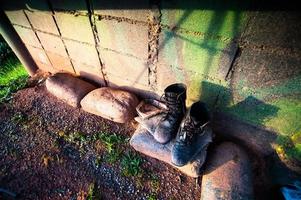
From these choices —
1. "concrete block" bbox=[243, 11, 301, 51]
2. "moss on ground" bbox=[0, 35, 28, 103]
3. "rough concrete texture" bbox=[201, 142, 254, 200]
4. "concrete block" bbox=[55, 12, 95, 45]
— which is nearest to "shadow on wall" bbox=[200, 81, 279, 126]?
"rough concrete texture" bbox=[201, 142, 254, 200]

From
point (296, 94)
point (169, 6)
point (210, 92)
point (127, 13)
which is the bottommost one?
point (210, 92)

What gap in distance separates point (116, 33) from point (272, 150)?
2291mm

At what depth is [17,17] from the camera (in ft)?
10.1

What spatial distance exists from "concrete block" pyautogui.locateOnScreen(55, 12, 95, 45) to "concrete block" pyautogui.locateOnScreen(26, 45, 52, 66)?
94 centimetres

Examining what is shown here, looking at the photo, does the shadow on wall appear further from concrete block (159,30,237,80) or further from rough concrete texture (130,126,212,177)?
rough concrete texture (130,126,212,177)

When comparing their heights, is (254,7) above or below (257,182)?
above

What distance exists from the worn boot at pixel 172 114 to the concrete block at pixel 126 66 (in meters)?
0.55

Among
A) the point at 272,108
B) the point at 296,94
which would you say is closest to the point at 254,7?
the point at 296,94

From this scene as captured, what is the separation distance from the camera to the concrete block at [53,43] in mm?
3004

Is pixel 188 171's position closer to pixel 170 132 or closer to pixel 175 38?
pixel 170 132

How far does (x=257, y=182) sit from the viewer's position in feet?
7.66

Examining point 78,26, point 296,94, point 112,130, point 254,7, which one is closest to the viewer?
point 254,7

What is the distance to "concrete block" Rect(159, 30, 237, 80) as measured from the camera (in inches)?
74.4

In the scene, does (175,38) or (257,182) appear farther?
(257,182)
